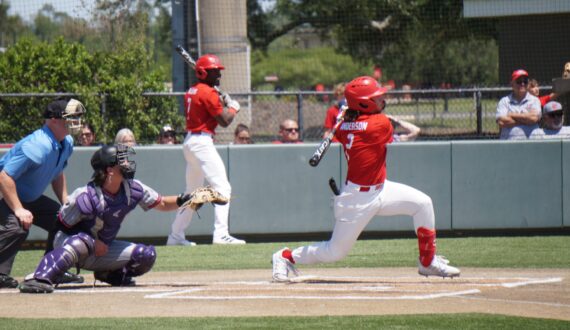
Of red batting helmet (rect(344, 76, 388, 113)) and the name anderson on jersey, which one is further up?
red batting helmet (rect(344, 76, 388, 113))

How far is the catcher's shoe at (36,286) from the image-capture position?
7492 millimetres

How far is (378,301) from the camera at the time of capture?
6918 mm

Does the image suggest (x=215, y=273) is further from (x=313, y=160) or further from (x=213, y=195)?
(x=313, y=160)

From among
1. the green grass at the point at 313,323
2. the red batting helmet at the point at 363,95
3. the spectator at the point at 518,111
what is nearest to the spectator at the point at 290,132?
the spectator at the point at 518,111

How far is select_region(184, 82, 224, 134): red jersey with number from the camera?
10.5m

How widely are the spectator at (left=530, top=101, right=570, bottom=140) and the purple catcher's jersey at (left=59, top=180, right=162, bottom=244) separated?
5881mm

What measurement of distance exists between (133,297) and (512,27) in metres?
11.7

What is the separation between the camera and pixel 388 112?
2392cm

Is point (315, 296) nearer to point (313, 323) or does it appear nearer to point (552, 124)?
point (313, 323)

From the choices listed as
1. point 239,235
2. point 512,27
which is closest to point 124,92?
point 239,235

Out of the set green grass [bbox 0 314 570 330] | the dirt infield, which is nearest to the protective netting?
the dirt infield

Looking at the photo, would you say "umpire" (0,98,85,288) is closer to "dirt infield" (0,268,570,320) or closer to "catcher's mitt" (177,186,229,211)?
"dirt infield" (0,268,570,320)

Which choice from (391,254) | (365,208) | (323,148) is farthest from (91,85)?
(365,208)

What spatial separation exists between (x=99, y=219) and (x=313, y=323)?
2294 millimetres
